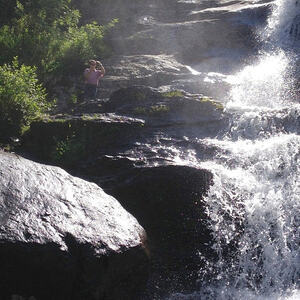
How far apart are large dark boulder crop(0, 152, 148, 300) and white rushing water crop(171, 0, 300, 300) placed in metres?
1.67

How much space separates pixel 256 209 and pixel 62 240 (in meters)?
4.08

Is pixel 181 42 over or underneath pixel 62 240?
over

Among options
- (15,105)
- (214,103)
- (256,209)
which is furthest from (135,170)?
(15,105)

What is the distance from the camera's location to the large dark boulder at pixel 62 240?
6242 millimetres

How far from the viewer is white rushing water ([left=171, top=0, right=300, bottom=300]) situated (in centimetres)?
812

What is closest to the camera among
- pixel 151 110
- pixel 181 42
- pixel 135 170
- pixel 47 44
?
pixel 135 170

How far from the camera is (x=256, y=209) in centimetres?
876

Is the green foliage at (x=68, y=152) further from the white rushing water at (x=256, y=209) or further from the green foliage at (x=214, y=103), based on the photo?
the green foliage at (x=214, y=103)

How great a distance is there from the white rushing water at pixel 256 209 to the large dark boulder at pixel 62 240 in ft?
5.49

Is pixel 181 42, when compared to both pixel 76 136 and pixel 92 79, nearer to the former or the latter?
pixel 92 79

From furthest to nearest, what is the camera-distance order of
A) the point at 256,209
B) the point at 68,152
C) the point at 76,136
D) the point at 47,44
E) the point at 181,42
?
the point at 181,42 → the point at 47,44 → the point at 76,136 → the point at 68,152 → the point at 256,209

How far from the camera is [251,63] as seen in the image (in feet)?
55.1

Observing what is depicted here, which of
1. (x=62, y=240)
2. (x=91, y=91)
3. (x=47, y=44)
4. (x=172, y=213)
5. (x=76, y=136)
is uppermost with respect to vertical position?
(x=47, y=44)

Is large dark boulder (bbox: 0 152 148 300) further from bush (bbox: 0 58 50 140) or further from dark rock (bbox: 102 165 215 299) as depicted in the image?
bush (bbox: 0 58 50 140)
